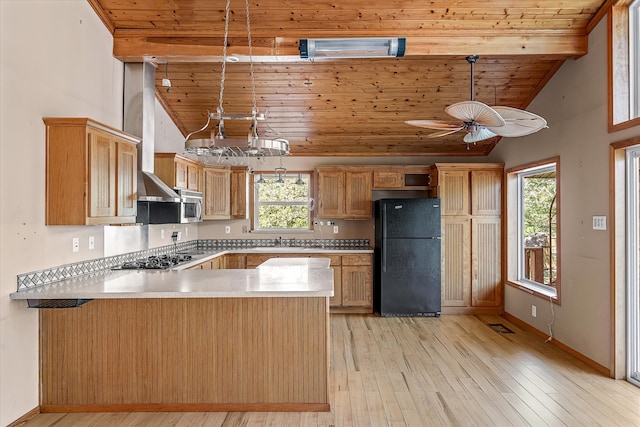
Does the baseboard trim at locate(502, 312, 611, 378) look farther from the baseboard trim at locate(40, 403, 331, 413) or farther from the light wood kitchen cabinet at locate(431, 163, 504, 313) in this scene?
the baseboard trim at locate(40, 403, 331, 413)

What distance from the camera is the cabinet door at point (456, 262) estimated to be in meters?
5.80

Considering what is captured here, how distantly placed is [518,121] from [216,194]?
13.6ft

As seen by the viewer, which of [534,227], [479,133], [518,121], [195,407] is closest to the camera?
[195,407]

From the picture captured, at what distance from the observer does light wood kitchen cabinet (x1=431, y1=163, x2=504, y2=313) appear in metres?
5.79

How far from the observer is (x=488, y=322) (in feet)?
17.7

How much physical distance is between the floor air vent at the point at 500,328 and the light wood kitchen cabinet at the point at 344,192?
2.13m

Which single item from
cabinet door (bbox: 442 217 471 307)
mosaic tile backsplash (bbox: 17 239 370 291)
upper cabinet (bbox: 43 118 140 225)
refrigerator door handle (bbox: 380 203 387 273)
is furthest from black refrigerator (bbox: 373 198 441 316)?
upper cabinet (bbox: 43 118 140 225)

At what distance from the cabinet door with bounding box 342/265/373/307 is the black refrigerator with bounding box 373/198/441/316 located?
0.29m

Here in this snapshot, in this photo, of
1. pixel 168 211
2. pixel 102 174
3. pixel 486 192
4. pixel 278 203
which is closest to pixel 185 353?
pixel 102 174

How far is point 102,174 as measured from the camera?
128 inches

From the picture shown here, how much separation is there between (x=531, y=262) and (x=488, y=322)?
0.94m

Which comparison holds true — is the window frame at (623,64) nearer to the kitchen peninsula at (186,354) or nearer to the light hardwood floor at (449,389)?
the light hardwood floor at (449,389)

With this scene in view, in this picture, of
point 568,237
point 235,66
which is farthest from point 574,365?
point 235,66

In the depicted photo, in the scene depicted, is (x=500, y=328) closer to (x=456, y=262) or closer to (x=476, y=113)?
(x=456, y=262)
